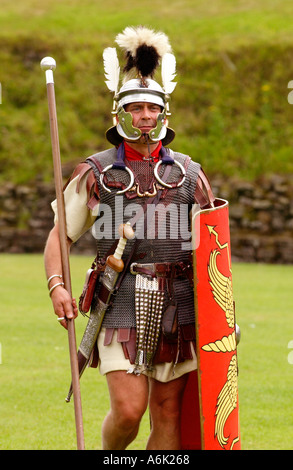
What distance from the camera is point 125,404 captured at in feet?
13.0

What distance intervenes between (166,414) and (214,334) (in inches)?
18.6

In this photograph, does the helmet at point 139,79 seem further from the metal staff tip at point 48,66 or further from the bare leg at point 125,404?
the bare leg at point 125,404

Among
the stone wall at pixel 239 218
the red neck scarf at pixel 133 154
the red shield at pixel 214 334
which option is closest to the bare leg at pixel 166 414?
the red shield at pixel 214 334

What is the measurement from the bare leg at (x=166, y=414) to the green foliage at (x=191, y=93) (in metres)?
15.0

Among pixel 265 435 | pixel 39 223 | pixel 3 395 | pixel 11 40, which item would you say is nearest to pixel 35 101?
pixel 11 40

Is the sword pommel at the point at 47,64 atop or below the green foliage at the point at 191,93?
below

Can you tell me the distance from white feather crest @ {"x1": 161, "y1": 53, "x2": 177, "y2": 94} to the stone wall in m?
13.3

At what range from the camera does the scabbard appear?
13.6 ft

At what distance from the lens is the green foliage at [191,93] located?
65.0 feet

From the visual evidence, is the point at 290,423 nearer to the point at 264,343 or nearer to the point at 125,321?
the point at 125,321

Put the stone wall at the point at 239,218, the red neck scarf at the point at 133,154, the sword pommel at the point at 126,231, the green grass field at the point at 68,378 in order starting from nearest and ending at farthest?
1. the sword pommel at the point at 126,231
2. the red neck scarf at the point at 133,154
3. the green grass field at the point at 68,378
4. the stone wall at the point at 239,218

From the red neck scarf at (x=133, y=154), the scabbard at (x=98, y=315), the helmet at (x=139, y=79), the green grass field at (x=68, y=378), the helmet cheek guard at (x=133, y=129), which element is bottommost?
the green grass field at (x=68, y=378)

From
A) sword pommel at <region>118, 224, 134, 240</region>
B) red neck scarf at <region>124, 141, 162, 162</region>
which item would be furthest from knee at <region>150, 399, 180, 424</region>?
red neck scarf at <region>124, 141, 162, 162</region>

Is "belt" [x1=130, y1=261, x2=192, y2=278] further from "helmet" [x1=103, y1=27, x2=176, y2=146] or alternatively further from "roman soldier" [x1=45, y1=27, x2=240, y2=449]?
"helmet" [x1=103, y1=27, x2=176, y2=146]
